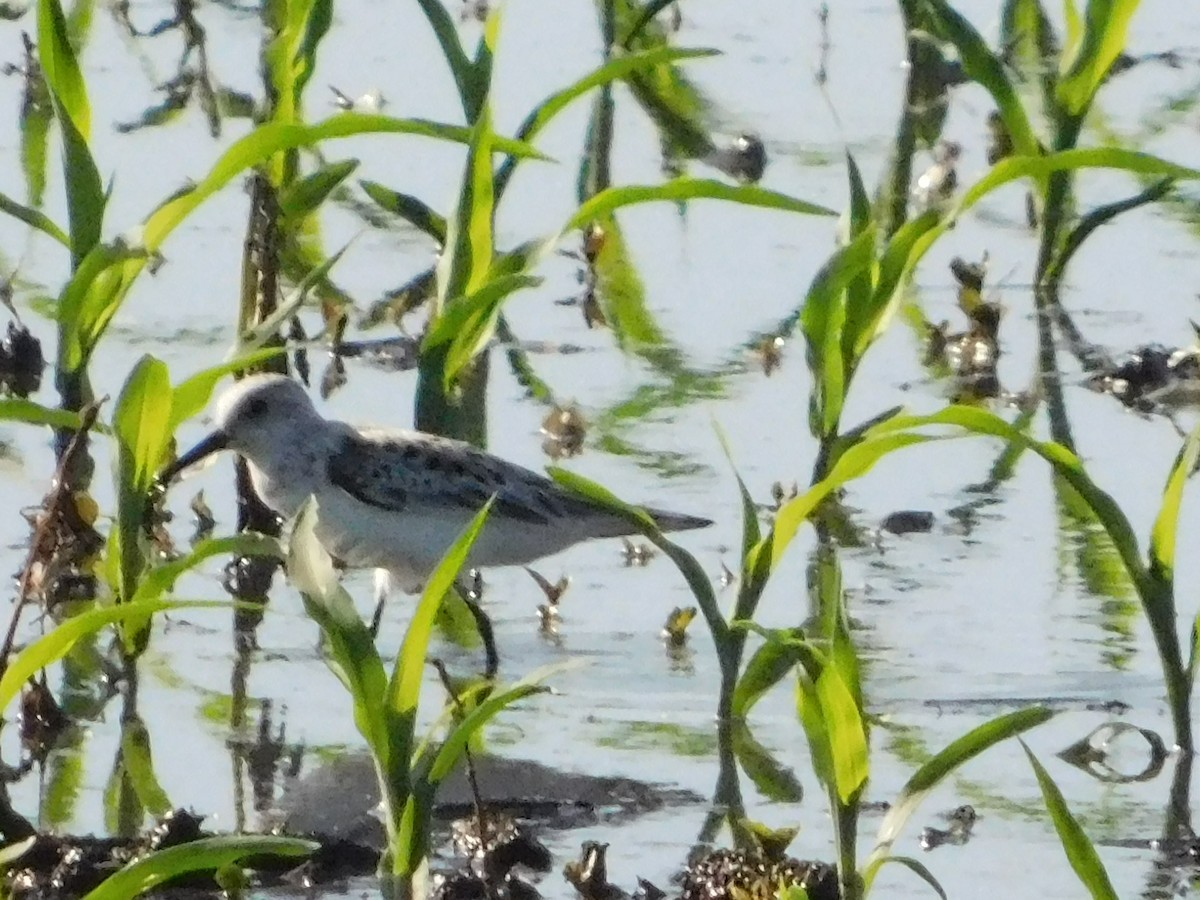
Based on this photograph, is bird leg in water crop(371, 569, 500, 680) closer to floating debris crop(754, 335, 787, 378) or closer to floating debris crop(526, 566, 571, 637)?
floating debris crop(526, 566, 571, 637)

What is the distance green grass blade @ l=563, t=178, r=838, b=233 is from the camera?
19.9 feet

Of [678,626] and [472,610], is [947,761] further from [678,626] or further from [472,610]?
[472,610]

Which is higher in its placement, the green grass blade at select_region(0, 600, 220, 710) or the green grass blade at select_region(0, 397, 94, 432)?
the green grass blade at select_region(0, 397, 94, 432)

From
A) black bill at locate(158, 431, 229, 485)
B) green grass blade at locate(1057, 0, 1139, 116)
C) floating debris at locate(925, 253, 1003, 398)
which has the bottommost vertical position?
black bill at locate(158, 431, 229, 485)

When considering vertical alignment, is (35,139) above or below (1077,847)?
above

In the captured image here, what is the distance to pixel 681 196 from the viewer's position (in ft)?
Answer: 20.1

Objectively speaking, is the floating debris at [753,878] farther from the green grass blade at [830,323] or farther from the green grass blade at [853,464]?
the green grass blade at [830,323]

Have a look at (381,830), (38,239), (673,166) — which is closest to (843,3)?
(673,166)

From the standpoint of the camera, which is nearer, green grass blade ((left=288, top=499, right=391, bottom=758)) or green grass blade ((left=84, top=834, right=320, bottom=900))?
green grass blade ((left=84, top=834, right=320, bottom=900))

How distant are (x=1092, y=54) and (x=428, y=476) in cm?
263

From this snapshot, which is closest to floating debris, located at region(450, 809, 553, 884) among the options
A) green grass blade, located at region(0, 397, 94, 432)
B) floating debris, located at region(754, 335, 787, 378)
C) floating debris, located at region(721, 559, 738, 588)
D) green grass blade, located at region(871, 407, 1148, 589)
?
green grass blade, located at region(871, 407, 1148, 589)

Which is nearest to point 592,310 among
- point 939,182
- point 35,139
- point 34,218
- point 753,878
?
point 939,182

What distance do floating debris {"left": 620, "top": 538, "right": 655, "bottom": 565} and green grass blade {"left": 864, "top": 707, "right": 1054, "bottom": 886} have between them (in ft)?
8.86

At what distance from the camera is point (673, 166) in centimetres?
1006
